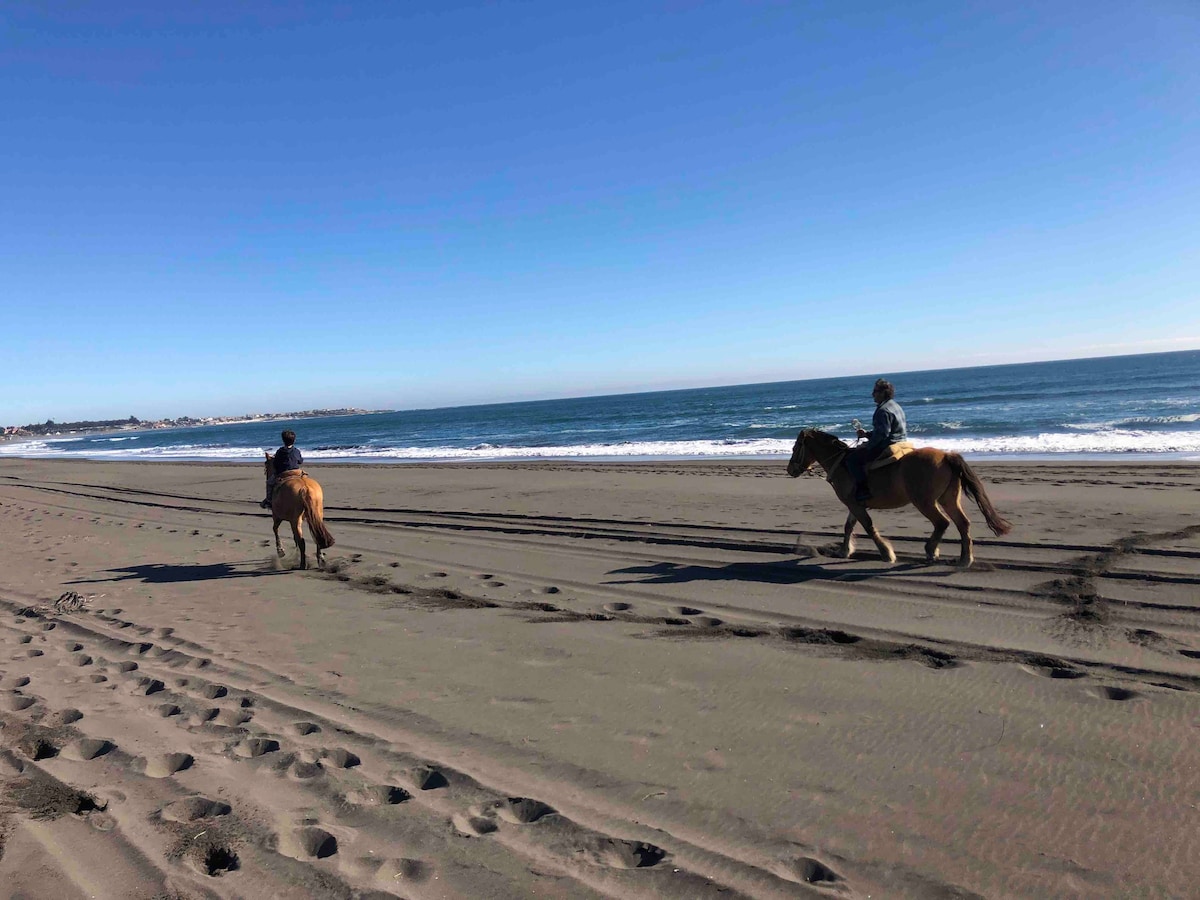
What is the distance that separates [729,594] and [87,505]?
18195 mm

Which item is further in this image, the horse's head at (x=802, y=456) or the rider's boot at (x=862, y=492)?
the horse's head at (x=802, y=456)

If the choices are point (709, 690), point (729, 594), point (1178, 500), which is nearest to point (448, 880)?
point (709, 690)

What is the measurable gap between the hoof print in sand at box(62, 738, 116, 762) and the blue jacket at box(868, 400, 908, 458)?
719 cm

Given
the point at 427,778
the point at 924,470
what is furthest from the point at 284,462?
the point at 924,470

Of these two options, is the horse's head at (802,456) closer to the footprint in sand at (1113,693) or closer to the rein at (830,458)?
the rein at (830,458)

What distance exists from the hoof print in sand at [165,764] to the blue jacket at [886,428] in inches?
270

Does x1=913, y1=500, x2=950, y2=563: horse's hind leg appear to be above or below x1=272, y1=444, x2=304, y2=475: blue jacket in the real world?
below

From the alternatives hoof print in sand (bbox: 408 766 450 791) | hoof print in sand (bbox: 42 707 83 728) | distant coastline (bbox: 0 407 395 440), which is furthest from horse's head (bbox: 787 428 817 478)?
distant coastline (bbox: 0 407 395 440)

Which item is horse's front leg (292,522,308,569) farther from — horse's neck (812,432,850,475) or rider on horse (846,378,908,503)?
rider on horse (846,378,908,503)

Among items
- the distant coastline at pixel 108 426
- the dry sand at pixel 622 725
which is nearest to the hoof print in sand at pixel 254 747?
the dry sand at pixel 622 725

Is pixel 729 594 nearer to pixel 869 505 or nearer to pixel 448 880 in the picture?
pixel 869 505

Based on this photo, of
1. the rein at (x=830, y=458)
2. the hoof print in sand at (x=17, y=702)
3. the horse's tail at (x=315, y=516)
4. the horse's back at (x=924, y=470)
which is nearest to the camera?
the hoof print in sand at (x=17, y=702)

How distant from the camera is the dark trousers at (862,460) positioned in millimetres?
7699

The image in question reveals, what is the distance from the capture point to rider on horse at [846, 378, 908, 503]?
7.68 m
